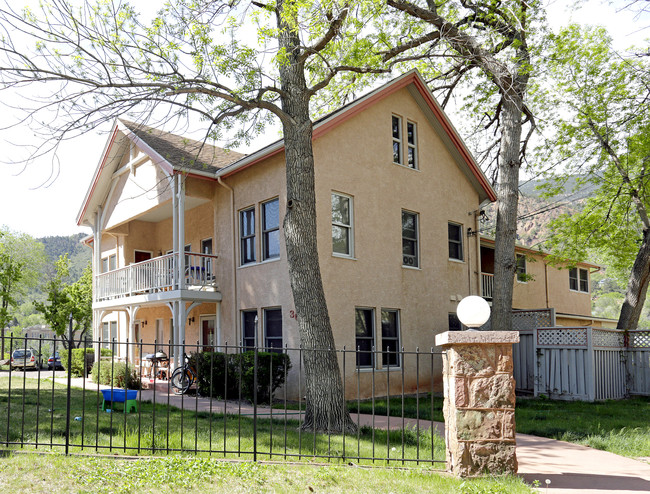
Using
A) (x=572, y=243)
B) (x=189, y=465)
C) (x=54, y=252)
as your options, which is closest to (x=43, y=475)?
(x=189, y=465)

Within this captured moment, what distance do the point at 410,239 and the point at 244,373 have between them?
6818mm

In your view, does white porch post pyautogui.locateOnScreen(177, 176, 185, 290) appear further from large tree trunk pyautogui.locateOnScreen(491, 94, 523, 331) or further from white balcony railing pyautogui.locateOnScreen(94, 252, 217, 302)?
large tree trunk pyautogui.locateOnScreen(491, 94, 523, 331)

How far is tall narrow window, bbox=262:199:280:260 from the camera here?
14977mm

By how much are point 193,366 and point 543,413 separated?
834cm

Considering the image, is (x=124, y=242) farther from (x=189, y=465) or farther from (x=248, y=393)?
(x=189, y=465)

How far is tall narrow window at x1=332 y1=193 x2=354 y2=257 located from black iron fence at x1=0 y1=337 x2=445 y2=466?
9.55 feet

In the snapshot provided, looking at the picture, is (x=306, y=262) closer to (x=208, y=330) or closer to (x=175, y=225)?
(x=175, y=225)

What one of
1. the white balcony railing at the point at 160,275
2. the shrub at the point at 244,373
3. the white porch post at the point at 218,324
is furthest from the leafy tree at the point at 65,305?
the shrub at the point at 244,373

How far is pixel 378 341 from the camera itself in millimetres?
15430

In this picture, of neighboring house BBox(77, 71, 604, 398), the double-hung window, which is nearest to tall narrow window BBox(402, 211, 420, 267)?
neighboring house BBox(77, 71, 604, 398)

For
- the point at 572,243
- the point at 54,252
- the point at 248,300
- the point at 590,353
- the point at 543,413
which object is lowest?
the point at 543,413

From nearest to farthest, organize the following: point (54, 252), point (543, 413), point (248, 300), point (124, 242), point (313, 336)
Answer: point (313, 336)
point (543, 413)
point (248, 300)
point (124, 242)
point (54, 252)

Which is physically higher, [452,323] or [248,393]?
[452,323]

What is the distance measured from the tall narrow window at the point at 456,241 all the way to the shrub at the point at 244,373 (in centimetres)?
755
